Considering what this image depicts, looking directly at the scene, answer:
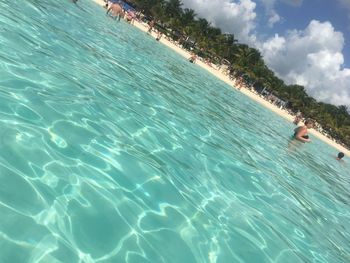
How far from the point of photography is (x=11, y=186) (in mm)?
3373

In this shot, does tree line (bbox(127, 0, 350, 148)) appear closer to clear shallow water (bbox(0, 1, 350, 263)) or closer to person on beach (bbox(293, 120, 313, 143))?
person on beach (bbox(293, 120, 313, 143))

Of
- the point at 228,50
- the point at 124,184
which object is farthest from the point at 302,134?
the point at 228,50

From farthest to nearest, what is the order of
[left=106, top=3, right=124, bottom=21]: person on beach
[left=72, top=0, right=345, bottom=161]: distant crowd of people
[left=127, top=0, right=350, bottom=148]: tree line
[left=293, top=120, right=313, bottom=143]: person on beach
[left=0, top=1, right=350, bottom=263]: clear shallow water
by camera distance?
[left=127, top=0, right=350, bottom=148]: tree line, [left=106, top=3, right=124, bottom=21]: person on beach, [left=72, top=0, right=345, bottom=161]: distant crowd of people, [left=293, top=120, right=313, bottom=143]: person on beach, [left=0, top=1, right=350, bottom=263]: clear shallow water

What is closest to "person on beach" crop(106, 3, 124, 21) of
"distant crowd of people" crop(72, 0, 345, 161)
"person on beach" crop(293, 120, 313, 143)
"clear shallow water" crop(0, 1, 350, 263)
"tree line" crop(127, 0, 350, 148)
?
"distant crowd of people" crop(72, 0, 345, 161)

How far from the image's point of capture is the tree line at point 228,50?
58906 millimetres

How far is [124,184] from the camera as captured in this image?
439 cm

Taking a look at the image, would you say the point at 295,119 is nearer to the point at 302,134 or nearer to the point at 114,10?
the point at 302,134

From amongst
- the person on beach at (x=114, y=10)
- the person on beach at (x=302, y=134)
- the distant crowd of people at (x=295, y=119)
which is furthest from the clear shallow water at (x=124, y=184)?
the person on beach at (x=114, y=10)

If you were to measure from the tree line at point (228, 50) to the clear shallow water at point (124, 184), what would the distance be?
48.0m

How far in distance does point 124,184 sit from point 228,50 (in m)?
63.7

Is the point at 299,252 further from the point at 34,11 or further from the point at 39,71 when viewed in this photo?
the point at 34,11

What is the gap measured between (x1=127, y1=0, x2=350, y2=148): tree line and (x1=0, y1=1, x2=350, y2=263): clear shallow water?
158 feet

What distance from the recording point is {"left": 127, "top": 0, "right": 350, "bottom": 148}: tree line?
58.9 meters

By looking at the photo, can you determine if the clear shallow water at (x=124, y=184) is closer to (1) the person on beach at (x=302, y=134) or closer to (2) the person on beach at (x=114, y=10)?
(1) the person on beach at (x=302, y=134)
